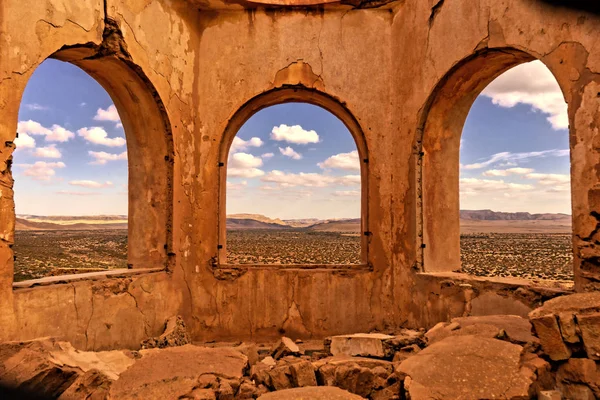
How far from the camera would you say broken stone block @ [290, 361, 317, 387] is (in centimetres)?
319

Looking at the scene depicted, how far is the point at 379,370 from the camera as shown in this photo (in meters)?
3.29

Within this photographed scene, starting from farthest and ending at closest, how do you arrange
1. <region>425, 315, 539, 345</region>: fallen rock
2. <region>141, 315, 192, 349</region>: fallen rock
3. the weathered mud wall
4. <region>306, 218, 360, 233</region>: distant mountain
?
<region>306, 218, 360, 233</region>: distant mountain → <region>141, 315, 192, 349</region>: fallen rock → the weathered mud wall → <region>425, 315, 539, 345</region>: fallen rock

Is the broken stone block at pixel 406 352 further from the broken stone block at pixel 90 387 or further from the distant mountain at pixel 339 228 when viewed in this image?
the distant mountain at pixel 339 228

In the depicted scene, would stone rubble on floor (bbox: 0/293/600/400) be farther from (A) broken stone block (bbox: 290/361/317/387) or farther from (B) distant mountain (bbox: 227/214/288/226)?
(B) distant mountain (bbox: 227/214/288/226)

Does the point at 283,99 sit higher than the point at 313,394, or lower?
higher

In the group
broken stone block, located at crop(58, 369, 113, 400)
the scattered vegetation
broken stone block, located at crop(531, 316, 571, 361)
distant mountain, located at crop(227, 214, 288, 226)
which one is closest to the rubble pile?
broken stone block, located at crop(531, 316, 571, 361)

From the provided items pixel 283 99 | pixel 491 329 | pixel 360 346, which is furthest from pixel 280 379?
pixel 283 99

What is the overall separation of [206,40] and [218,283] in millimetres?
3344

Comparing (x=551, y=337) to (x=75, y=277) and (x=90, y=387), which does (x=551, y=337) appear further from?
(x=75, y=277)

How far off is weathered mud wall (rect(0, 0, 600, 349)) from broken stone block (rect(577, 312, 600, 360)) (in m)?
1.45

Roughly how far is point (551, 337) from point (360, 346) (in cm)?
167

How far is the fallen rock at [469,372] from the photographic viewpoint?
259cm

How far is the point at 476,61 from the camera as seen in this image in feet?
15.6

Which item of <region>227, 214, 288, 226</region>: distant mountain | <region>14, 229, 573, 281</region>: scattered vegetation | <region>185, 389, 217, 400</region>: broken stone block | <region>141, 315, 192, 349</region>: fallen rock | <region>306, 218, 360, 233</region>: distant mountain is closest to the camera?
<region>185, 389, 217, 400</region>: broken stone block
